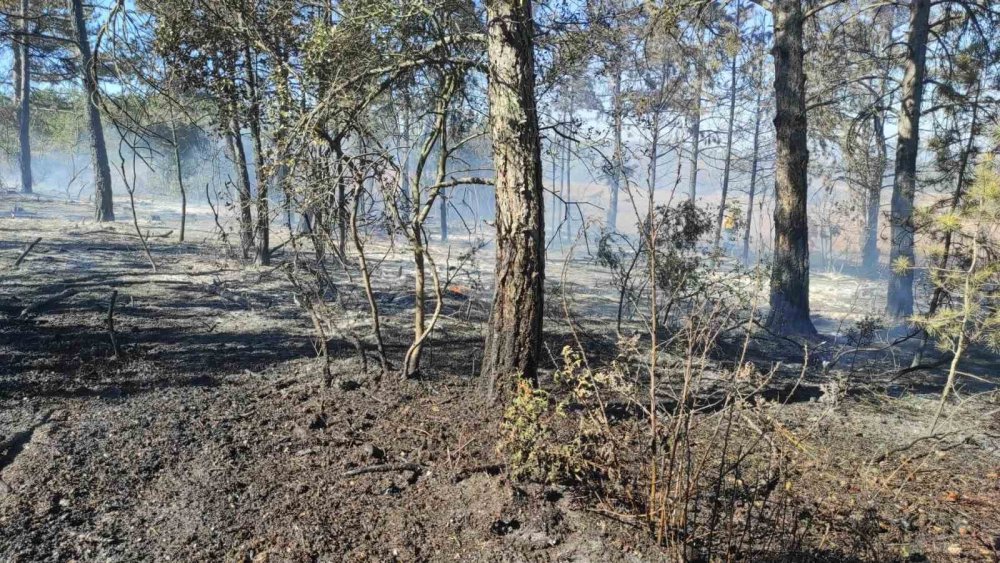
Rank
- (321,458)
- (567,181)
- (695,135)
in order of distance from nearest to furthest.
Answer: (321,458) → (695,135) → (567,181)

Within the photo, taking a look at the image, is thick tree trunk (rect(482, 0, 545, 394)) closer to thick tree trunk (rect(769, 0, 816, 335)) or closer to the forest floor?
the forest floor

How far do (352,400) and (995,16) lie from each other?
39.2 feet

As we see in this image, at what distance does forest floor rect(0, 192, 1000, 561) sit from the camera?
2570 millimetres

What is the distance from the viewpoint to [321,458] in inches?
129

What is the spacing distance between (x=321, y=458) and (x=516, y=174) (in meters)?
1.97

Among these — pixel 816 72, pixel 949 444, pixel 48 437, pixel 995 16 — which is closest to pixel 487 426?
pixel 48 437

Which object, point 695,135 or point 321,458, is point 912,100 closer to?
point 695,135

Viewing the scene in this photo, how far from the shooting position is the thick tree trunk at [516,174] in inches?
141

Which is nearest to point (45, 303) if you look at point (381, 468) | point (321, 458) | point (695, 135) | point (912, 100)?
point (321, 458)

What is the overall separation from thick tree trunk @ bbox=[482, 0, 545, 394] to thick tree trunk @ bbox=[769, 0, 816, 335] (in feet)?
18.5

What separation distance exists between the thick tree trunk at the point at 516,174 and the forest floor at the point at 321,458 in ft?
2.39

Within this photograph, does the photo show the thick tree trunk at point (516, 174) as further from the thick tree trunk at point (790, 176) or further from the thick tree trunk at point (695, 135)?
the thick tree trunk at point (695, 135)

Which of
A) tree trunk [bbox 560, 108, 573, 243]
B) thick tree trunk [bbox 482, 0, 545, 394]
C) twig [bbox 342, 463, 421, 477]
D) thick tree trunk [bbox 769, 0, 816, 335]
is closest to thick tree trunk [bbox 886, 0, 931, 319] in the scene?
thick tree trunk [bbox 769, 0, 816, 335]

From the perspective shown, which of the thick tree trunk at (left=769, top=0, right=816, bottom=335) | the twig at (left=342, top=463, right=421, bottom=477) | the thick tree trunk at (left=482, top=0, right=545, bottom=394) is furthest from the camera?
the thick tree trunk at (left=769, top=0, right=816, bottom=335)
